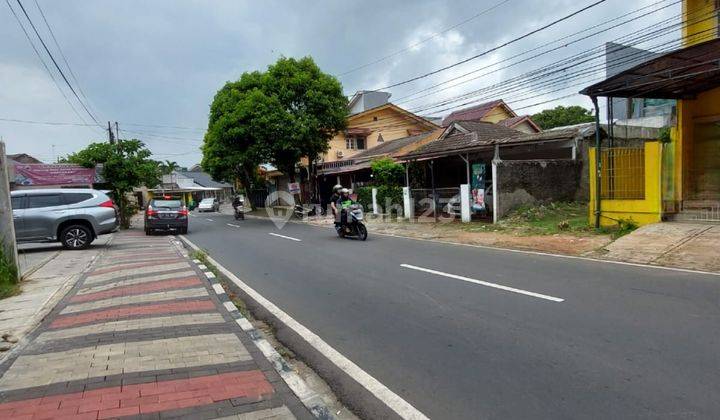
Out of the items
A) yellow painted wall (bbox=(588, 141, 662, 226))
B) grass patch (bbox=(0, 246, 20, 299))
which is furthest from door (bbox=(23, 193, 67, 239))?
yellow painted wall (bbox=(588, 141, 662, 226))

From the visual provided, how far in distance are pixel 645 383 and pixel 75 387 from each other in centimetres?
451

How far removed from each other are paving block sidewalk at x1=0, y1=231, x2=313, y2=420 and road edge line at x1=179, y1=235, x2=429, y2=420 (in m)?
0.42

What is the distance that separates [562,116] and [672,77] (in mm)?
33482

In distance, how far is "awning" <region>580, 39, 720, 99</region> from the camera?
10.4 m

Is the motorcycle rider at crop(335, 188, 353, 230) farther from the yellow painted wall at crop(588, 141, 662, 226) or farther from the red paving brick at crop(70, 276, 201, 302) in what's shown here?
the yellow painted wall at crop(588, 141, 662, 226)

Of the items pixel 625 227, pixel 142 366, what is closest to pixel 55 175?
pixel 142 366

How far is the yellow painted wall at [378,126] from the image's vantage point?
35375 millimetres

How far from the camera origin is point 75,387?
12.6ft

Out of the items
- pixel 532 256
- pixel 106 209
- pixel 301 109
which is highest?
pixel 301 109

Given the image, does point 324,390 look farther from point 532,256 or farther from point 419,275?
point 532,256

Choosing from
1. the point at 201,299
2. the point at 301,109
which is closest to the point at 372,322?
the point at 201,299

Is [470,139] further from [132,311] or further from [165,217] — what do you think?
[132,311]

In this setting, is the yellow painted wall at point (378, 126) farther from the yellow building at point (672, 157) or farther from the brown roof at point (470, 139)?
the yellow building at point (672, 157)

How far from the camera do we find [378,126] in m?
36.6
